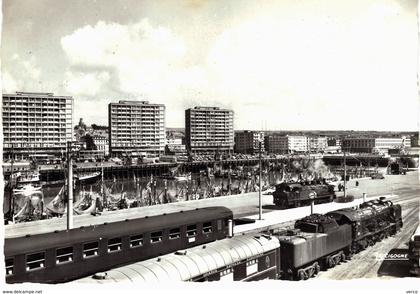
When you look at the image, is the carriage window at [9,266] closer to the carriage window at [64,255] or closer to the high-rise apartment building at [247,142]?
the carriage window at [64,255]

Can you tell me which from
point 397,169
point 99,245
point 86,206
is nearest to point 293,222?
point 99,245

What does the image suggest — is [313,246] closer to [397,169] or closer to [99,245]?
[99,245]

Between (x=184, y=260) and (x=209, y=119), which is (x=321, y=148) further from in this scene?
→ (x=184, y=260)

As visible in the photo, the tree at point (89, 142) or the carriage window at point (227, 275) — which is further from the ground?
the tree at point (89, 142)

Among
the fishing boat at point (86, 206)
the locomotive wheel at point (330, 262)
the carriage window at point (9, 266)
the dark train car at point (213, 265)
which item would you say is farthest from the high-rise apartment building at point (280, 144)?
the carriage window at point (9, 266)

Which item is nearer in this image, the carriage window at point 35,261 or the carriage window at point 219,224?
the carriage window at point 35,261

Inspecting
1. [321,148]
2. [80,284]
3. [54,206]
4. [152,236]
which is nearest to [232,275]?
[152,236]

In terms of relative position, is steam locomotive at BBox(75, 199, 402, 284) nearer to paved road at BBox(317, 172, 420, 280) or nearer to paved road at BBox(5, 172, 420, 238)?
paved road at BBox(317, 172, 420, 280)
